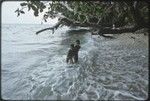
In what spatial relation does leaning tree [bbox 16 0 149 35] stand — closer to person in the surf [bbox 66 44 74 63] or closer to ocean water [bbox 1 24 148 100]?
ocean water [bbox 1 24 148 100]

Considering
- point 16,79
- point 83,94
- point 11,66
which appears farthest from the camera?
point 11,66

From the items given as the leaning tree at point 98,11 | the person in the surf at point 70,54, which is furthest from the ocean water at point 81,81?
the leaning tree at point 98,11

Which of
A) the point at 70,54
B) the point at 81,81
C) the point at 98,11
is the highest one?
the point at 98,11

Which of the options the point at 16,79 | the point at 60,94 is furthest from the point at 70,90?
the point at 16,79

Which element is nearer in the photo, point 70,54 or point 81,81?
point 81,81

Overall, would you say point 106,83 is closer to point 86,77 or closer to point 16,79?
point 86,77

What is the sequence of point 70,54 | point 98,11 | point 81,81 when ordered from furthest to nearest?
point 70,54 → point 81,81 → point 98,11

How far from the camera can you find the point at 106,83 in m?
11.3

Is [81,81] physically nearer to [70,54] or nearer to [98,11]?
[70,54]

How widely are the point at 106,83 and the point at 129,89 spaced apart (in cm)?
122

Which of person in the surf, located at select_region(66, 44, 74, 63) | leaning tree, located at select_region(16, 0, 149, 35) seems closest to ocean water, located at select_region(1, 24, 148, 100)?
person in the surf, located at select_region(66, 44, 74, 63)

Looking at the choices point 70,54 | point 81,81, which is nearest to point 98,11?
point 81,81

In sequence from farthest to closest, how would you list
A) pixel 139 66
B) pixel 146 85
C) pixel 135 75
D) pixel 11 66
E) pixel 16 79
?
pixel 11 66 → pixel 139 66 → pixel 16 79 → pixel 135 75 → pixel 146 85

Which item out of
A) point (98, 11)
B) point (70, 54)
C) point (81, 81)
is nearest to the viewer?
point (98, 11)
